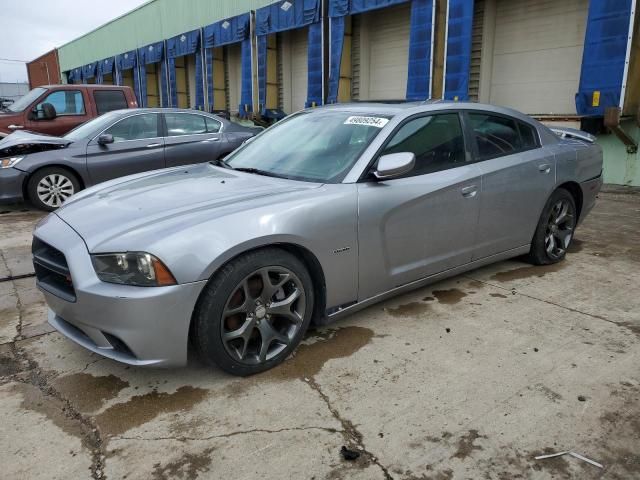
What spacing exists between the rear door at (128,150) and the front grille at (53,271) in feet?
14.8

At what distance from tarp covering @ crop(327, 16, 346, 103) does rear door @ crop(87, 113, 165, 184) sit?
693 cm

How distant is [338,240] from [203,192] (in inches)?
33.8

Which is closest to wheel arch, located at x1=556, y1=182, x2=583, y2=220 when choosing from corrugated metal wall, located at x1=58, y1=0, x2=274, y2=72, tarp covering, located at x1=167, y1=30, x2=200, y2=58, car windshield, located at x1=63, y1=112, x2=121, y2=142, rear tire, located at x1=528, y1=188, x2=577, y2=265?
rear tire, located at x1=528, y1=188, x2=577, y2=265

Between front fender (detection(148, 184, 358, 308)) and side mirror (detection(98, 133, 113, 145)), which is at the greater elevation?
side mirror (detection(98, 133, 113, 145))

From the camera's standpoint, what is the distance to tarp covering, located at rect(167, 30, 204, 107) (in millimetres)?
19844

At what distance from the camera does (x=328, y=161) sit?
3.28m

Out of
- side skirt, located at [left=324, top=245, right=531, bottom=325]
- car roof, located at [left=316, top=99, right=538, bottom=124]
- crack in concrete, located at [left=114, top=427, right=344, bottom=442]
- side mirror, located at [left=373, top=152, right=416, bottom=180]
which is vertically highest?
car roof, located at [left=316, top=99, right=538, bottom=124]

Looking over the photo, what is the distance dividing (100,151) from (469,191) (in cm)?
551

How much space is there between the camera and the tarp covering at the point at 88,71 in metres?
30.3

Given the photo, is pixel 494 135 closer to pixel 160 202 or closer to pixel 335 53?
pixel 160 202

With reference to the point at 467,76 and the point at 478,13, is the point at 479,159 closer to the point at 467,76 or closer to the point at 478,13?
the point at 467,76

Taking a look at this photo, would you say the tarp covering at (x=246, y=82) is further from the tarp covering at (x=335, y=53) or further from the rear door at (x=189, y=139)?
the rear door at (x=189, y=139)

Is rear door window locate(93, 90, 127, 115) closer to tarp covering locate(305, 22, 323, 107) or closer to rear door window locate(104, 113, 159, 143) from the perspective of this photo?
rear door window locate(104, 113, 159, 143)

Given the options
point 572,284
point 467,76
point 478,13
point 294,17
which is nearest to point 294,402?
point 572,284
